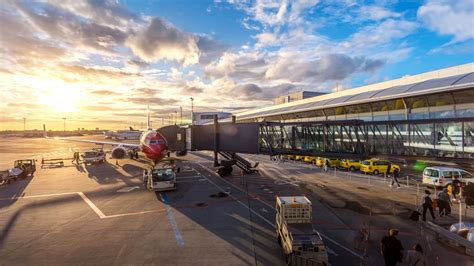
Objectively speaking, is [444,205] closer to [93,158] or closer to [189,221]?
[189,221]

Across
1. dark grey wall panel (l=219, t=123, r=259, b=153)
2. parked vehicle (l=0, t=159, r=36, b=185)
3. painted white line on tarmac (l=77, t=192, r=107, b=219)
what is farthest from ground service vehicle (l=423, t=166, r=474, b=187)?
parked vehicle (l=0, t=159, r=36, b=185)

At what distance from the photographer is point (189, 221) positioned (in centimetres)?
1856

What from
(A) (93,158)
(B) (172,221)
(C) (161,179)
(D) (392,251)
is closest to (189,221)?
(B) (172,221)

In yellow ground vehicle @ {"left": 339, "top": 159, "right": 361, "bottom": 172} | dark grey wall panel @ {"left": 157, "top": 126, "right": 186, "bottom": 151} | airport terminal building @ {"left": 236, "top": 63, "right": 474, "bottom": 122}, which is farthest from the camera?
dark grey wall panel @ {"left": 157, "top": 126, "right": 186, "bottom": 151}

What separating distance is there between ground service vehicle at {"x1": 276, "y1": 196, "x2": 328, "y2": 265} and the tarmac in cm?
138

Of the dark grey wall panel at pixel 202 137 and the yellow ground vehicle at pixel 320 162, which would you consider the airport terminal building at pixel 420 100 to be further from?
the dark grey wall panel at pixel 202 137

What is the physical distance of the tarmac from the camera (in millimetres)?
13562

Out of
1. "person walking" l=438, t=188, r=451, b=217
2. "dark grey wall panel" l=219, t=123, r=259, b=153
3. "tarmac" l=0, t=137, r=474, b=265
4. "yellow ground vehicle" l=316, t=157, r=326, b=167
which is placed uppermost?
"dark grey wall panel" l=219, t=123, r=259, b=153

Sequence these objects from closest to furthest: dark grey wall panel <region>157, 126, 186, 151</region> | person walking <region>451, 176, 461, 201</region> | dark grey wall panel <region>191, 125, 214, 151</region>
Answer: person walking <region>451, 176, 461, 201</region>, dark grey wall panel <region>191, 125, 214, 151</region>, dark grey wall panel <region>157, 126, 186, 151</region>

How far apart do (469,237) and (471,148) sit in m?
7.59

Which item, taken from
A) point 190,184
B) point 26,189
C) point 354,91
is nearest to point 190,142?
point 190,184

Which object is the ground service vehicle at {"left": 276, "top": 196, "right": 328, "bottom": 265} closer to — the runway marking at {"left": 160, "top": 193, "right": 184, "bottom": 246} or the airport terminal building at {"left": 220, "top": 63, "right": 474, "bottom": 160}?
the runway marking at {"left": 160, "top": 193, "right": 184, "bottom": 246}

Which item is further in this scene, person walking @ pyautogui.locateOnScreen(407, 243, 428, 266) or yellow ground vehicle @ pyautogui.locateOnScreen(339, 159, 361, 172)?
yellow ground vehicle @ pyautogui.locateOnScreen(339, 159, 361, 172)

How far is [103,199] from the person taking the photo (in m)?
24.9
